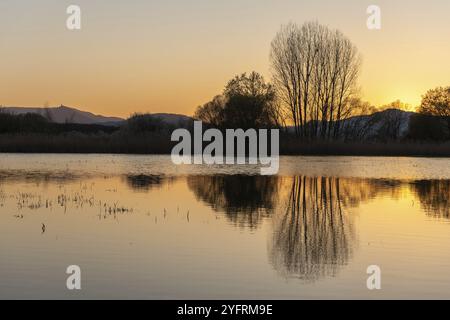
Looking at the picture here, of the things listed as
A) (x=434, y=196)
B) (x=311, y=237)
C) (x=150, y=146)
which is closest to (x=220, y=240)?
(x=311, y=237)

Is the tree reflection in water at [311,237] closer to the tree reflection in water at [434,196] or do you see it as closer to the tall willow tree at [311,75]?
the tree reflection in water at [434,196]

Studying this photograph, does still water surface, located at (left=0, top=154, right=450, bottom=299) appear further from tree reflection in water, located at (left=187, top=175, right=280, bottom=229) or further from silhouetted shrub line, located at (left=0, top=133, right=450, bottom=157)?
silhouetted shrub line, located at (left=0, top=133, right=450, bottom=157)

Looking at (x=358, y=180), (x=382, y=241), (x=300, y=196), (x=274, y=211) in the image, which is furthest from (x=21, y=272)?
(x=358, y=180)

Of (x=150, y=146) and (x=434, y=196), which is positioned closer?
(x=434, y=196)

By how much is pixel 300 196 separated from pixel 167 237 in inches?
298

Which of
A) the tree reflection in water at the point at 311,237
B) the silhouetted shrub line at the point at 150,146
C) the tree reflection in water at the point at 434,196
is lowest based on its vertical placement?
the tree reflection in water at the point at 311,237

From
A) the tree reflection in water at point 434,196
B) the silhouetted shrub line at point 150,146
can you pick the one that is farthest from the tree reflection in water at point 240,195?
the silhouetted shrub line at point 150,146

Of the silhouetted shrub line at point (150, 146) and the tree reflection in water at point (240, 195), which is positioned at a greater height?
the silhouetted shrub line at point (150, 146)

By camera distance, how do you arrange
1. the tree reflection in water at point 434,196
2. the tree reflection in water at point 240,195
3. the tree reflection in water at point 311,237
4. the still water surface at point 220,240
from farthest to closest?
the tree reflection in water at point 434,196 < the tree reflection in water at point 240,195 < the tree reflection in water at point 311,237 < the still water surface at point 220,240

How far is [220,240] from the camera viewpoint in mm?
9773

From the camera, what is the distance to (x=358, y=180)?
22.2 meters

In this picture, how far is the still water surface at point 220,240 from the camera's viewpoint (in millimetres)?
6918

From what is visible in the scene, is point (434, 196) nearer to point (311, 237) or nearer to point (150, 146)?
point (311, 237)
